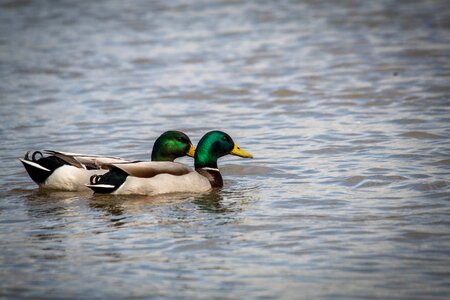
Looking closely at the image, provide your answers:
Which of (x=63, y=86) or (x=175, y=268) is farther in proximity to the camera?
(x=63, y=86)

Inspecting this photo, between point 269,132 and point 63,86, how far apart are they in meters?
4.97

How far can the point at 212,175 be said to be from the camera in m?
9.91

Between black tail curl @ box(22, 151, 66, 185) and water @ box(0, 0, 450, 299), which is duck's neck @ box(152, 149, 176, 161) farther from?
black tail curl @ box(22, 151, 66, 185)

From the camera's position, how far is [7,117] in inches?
540

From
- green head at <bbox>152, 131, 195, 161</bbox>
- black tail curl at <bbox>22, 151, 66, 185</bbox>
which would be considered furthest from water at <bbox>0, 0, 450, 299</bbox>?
green head at <bbox>152, 131, 195, 161</bbox>

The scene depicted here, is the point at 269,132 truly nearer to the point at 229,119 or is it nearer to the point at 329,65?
the point at 229,119

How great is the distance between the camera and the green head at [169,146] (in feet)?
33.0

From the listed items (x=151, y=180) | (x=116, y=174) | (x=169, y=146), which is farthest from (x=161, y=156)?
(x=116, y=174)

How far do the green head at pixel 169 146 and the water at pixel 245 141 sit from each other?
26.3 inches

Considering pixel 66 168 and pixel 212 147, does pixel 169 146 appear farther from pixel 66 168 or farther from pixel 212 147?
pixel 66 168

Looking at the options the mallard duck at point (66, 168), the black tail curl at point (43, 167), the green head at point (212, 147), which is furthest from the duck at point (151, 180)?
the black tail curl at point (43, 167)

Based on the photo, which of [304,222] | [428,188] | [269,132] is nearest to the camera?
[304,222]

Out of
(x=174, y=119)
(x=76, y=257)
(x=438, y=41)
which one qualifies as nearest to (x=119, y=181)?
(x=76, y=257)

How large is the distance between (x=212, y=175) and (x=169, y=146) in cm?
57
